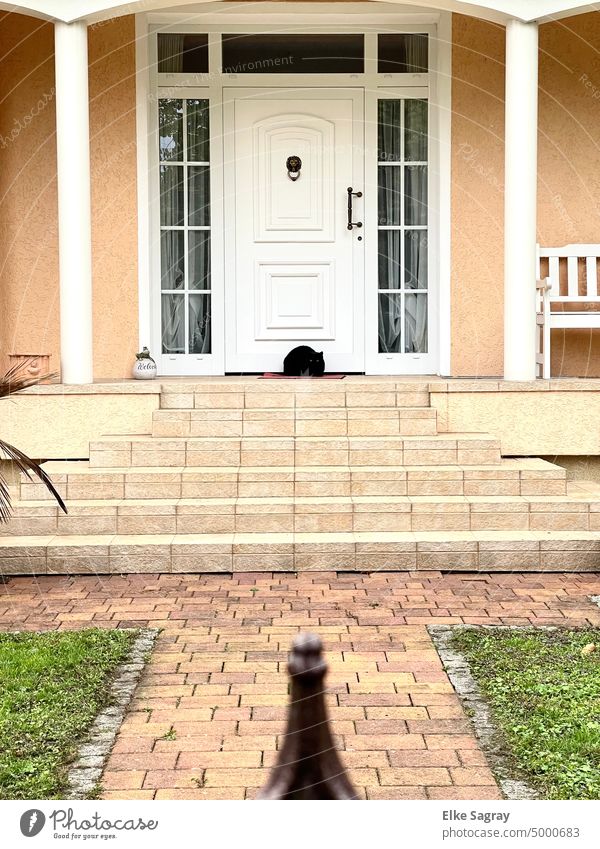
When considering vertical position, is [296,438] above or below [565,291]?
below

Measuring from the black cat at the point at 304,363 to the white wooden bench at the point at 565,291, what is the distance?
1.60 metres

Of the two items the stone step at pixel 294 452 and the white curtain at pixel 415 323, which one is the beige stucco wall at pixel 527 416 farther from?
the white curtain at pixel 415 323

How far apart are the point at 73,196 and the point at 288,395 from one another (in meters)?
1.88

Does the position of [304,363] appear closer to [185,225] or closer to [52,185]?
[185,225]

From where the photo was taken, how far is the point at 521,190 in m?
7.27

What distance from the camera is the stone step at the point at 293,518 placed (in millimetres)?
6176

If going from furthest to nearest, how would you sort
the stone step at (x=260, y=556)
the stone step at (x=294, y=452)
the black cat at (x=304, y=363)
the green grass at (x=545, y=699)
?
the black cat at (x=304, y=363) → the stone step at (x=294, y=452) → the stone step at (x=260, y=556) → the green grass at (x=545, y=699)

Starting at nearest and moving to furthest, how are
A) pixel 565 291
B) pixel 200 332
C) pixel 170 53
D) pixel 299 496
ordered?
1. pixel 299 496
2. pixel 565 291
3. pixel 170 53
4. pixel 200 332

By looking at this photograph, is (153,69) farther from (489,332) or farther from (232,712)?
(232,712)

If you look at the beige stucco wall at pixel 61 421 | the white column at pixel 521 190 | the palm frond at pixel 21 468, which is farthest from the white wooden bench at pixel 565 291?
the palm frond at pixel 21 468

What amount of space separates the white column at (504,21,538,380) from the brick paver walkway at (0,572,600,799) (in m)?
1.93

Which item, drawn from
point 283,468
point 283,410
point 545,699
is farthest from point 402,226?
point 545,699

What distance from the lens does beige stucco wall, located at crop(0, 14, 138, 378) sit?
27.8 ft

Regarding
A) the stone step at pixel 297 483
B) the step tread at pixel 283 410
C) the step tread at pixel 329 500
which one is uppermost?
the step tread at pixel 283 410
